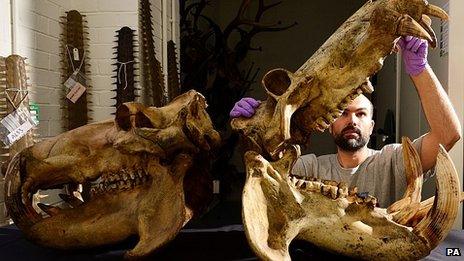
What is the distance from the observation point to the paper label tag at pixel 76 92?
280 cm

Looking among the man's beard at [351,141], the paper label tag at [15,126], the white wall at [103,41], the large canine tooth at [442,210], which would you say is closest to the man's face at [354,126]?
the man's beard at [351,141]

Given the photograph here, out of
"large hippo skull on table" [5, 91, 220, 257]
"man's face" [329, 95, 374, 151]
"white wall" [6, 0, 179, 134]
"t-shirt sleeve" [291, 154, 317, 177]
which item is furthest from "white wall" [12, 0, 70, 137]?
"man's face" [329, 95, 374, 151]

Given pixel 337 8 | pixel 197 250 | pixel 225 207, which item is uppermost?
pixel 337 8

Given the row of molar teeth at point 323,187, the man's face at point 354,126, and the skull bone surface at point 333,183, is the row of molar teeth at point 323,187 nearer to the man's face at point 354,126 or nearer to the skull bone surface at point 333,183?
the skull bone surface at point 333,183

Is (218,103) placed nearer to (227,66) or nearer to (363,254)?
(227,66)

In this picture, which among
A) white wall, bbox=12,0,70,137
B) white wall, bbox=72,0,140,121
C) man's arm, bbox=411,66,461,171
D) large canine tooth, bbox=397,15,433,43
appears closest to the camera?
large canine tooth, bbox=397,15,433,43

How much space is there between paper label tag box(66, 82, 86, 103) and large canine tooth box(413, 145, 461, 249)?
2133 millimetres

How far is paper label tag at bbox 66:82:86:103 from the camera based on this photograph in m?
2.80

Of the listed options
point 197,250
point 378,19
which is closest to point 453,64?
point 378,19

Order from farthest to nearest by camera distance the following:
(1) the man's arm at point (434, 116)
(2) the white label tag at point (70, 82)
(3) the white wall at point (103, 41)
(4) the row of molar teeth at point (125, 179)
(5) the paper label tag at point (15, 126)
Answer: (3) the white wall at point (103, 41) < (2) the white label tag at point (70, 82) < (5) the paper label tag at point (15, 126) < (1) the man's arm at point (434, 116) < (4) the row of molar teeth at point (125, 179)

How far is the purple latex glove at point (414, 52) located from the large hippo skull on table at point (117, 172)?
54cm

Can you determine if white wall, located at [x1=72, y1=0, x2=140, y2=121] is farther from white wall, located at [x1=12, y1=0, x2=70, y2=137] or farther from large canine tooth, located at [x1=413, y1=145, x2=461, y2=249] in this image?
large canine tooth, located at [x1=413, y1=145, x2=461, y2=249]

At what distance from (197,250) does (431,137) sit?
2.57ft

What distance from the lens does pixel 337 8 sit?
226 inches
